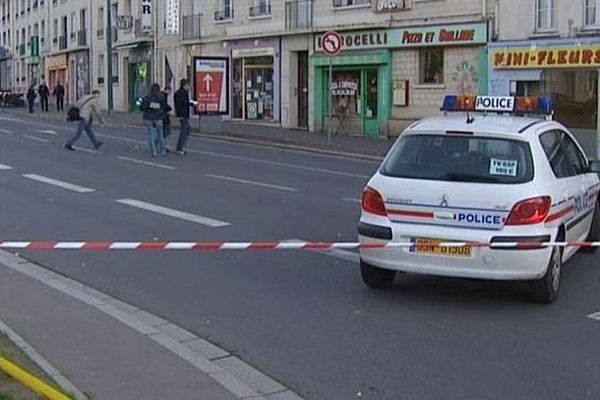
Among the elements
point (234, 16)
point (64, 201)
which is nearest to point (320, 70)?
point (234, 16)

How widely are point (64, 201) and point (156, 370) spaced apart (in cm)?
936

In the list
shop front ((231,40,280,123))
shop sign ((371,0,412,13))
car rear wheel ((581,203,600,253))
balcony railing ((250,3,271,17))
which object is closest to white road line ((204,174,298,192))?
car rear wheel ((581,203,600,253))

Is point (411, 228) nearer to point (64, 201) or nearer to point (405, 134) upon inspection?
point (405, 134)

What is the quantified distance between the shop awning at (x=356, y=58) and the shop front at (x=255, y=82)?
2947mm

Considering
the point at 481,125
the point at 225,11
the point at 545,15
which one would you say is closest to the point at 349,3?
the point at 545,15

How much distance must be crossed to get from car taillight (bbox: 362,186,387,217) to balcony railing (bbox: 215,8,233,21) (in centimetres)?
3317

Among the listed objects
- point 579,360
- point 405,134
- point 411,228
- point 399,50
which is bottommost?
point 579,360

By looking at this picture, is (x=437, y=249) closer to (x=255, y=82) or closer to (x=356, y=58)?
(x=356, y=58)

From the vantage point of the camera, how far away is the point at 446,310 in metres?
8.05

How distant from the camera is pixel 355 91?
109 feet

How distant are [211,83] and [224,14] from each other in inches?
315

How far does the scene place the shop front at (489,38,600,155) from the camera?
82.4 feet

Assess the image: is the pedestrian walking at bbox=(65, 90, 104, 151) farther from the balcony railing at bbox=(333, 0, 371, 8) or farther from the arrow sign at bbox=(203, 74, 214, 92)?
the balcony railing at bbox=(333, 0, 371, 8)

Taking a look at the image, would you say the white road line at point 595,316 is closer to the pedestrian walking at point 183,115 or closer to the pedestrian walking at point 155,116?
the pedestrian walking at point 155,116
